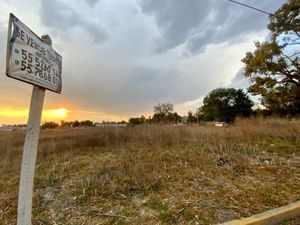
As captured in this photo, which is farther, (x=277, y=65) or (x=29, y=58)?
(x=277, y=65)

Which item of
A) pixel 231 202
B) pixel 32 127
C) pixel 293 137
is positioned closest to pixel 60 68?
pixel 32 127

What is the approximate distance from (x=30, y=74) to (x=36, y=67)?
0.33ft

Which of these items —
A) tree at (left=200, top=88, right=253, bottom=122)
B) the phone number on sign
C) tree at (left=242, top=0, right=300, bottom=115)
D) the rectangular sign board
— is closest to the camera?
the rectangular sign board

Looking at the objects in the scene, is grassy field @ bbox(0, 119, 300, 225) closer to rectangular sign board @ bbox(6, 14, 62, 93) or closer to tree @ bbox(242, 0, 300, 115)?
rectangular sign board @ bbox(6, 14, 62, 93)

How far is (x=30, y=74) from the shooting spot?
1.33 m

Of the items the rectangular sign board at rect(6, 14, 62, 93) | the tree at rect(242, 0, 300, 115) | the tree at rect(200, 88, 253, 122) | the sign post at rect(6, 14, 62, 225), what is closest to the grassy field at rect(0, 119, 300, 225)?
the sign post at rect(6, 14, 62, 225)

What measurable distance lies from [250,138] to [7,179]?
21.3 feet

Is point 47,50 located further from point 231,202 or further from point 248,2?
point 248,2

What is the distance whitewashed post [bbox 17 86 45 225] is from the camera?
4.85ft

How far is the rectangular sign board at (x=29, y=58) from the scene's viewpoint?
1192 millimetres

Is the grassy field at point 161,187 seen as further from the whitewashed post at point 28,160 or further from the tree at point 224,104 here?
the tree at point 224,104

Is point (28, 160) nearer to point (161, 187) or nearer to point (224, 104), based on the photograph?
point (161, 187)

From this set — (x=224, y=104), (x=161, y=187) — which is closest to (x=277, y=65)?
(x=161, y=187)

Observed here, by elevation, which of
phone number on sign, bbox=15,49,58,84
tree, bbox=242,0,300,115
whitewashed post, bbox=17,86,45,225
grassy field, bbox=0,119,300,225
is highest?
tree, bbox=242,0,300,115
